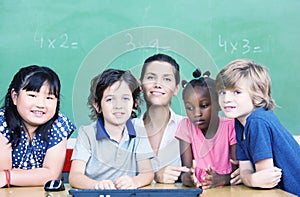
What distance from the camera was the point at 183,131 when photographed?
7.14 ft

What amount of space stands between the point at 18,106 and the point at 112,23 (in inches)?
20.0

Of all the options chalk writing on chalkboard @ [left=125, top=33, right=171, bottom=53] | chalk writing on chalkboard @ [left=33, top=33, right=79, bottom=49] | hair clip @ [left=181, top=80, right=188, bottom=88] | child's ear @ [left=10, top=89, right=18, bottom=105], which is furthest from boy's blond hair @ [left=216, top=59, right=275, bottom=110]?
child's ear @ [left=10, top=89, right=18, bottom=105]

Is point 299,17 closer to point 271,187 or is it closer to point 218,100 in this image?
point 218,100

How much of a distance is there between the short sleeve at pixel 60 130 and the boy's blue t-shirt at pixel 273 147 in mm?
704

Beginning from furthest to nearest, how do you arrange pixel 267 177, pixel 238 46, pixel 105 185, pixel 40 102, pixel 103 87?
pixel 238 46 → pixel 40 102 → pixel 103 87 → pixel 267 177 → pixel 105 185

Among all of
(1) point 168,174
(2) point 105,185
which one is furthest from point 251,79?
(2) point 105,185

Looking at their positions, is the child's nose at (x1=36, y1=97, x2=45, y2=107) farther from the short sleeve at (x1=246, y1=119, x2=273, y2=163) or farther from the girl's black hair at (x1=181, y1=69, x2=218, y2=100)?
the short sleeve at (x1=246, y1=119, x2=273, y2=163)

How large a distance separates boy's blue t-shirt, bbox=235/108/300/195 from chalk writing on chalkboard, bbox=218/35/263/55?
34 cm

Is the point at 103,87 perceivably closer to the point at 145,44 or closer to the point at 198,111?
the point at 145,44

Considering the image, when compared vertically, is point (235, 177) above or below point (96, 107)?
below

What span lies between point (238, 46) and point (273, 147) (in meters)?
0.49

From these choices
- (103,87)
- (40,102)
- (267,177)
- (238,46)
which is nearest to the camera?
(267,177)

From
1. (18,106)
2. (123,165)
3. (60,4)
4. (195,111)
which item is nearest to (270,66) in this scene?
(195,111)

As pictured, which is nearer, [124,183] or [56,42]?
[124,183]
